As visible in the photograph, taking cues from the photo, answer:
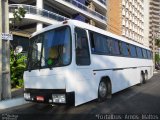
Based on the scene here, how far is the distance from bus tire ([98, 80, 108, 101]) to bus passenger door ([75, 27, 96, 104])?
703 mm

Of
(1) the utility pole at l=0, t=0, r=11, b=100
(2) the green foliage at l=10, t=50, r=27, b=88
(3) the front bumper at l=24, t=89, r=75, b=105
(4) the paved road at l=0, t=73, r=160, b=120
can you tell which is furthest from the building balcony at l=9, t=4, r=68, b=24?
(3) the front bumper at l=24, t=89, r=75, b=105

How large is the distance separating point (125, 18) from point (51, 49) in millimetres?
54153

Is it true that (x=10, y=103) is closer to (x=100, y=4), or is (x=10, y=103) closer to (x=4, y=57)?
(x=4, y=57)

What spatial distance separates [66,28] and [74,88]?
6.09 ft

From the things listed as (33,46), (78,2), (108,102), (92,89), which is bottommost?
(108,102)

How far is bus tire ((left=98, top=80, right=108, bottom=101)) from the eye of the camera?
8.83 meters

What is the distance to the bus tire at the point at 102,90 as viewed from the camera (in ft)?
29.0

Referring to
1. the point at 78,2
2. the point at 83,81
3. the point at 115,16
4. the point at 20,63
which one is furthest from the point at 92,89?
the point at 115,16

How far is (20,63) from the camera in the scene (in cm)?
1539

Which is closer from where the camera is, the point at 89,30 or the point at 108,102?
the point at 89,30

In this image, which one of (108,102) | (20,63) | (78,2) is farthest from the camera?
(78,2)

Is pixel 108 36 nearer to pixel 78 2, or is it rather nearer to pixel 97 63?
pixel 97 63

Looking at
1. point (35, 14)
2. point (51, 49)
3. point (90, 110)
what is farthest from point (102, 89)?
point (35, 14)

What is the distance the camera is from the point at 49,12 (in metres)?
26.8
